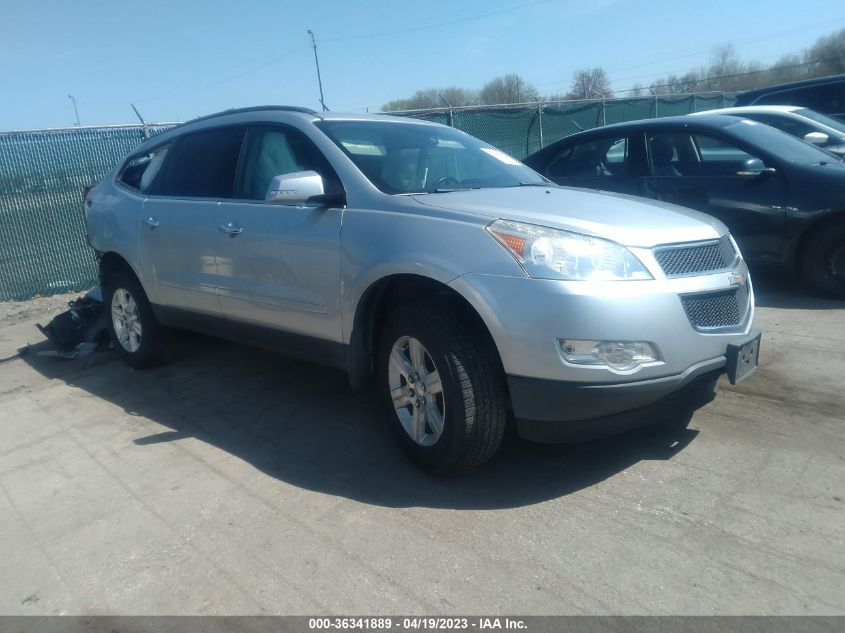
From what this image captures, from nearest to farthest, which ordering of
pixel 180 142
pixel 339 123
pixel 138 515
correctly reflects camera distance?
pixel 138 515 → pixel 339 123 → pixel 180 142

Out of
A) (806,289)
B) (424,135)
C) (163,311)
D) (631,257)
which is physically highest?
(424,135)

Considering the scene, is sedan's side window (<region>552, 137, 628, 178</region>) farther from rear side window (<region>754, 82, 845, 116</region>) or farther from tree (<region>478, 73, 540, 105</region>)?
tree (<region>478, 73, 540, 105</region>)

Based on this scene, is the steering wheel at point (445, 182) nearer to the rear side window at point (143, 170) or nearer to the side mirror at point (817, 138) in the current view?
the rear side window at point (143, 170)

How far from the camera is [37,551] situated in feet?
10.8

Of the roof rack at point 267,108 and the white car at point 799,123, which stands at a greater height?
the roof rack at point 267,108

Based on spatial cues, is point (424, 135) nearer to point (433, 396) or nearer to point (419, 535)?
point (433, 396)

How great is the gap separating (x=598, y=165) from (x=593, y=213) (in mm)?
4147

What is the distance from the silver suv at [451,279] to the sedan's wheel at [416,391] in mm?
11

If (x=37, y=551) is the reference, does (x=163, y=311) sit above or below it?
above

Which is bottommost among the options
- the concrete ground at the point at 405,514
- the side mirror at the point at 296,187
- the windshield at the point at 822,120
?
the concrete ground at the point at 405,514

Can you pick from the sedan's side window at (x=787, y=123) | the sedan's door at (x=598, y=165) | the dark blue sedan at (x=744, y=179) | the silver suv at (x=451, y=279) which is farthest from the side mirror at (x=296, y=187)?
the sedan's side window at (x=787, y=123)

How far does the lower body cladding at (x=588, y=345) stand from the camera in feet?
10.1
